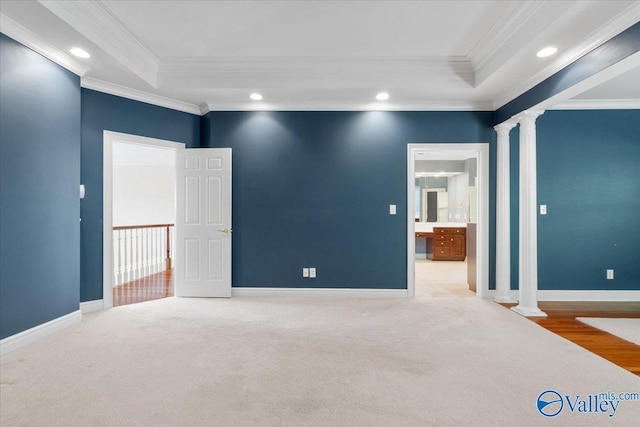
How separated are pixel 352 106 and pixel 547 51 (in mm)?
2406

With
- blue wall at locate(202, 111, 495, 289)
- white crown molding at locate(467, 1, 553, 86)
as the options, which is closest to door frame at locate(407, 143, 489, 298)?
blue wall at locate(202, 111, 495, 289)

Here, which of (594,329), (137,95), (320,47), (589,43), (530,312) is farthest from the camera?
(137,95)

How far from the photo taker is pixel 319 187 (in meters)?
5.12

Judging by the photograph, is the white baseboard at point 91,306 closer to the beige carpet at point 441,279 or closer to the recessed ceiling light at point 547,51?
the beige carpet at point 441,279

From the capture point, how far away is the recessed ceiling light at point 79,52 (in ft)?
11.2

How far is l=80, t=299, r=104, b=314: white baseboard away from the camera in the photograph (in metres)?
4.24

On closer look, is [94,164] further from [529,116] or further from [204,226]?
[529,116]

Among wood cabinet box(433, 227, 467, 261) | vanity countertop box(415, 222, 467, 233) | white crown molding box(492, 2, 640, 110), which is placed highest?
white crown molding box(492, 2, 640, 110)

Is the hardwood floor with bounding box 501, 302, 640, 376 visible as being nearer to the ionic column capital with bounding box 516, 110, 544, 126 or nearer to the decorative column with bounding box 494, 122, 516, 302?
the decorative column with bounding box 494, 122, 516, 302

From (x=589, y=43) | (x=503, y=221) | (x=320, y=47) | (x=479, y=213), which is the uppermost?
(x=320, y=47)

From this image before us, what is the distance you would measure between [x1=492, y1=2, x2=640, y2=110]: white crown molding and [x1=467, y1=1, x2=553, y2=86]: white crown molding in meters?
0.48

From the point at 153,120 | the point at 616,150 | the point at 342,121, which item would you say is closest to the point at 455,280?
the point at 616,150

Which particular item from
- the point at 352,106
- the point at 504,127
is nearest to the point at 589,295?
the point at 504,127

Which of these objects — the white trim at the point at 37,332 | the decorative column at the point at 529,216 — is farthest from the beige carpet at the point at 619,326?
the white trim at the point at 37,332
